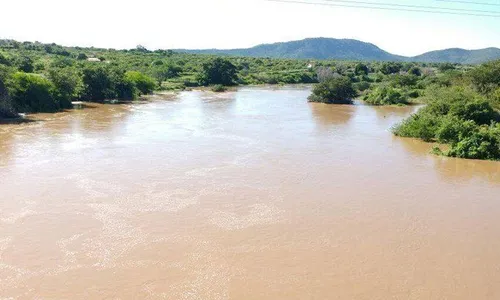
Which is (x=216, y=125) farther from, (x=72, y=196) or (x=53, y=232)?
(x=53, y=232)

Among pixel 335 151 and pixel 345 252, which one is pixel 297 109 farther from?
pixel 345 252

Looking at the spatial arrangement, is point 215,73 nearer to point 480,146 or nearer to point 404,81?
point 404,81

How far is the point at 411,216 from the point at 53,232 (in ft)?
30.4

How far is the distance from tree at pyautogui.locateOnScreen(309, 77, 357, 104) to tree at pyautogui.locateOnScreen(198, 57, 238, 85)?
826 inches

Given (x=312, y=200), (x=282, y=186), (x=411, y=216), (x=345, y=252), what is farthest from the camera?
(x=282, y=186)

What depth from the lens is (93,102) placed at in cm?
3703

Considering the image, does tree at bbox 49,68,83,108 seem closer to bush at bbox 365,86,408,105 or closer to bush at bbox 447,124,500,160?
bush at bbox 447,124,500,160

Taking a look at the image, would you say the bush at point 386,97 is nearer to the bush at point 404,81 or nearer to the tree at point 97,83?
the bush at point 404,81

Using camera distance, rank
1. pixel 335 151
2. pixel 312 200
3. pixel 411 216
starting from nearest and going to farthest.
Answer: pixel 411 216, pixel 312 200, pixel 335 151

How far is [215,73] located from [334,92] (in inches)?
897

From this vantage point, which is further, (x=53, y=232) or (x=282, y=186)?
(x=282, y=186)

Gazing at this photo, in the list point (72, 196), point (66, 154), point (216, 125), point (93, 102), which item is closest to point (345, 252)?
point (72, 196)

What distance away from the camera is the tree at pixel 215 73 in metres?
60.3

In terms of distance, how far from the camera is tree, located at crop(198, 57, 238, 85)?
6034 cm
